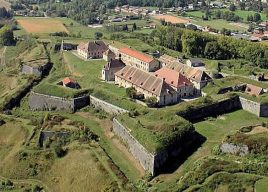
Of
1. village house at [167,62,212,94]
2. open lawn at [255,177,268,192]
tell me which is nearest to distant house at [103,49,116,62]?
village house at [167,62,212,94]

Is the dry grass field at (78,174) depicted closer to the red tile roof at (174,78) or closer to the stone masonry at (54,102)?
the stone masonry at (54,102)

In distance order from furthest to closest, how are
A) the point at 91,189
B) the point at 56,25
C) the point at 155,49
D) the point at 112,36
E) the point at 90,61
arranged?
the point at 56,25, the point at 112,36, the point at 155,49, the point at 90,61, the point at 91,189

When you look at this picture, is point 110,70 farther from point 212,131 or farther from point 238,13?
point 238,13

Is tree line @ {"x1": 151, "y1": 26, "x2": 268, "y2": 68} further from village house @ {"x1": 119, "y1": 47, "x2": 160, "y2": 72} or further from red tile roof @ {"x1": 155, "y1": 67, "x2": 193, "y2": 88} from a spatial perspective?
red tile roof @ {"x1": 155, "y1": 67, "x2": 193, "y2": 88}

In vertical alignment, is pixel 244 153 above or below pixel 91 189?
above

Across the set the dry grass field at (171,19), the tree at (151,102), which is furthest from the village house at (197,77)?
the dry grass field at (171,19)

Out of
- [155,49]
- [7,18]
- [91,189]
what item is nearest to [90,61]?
[155,49]

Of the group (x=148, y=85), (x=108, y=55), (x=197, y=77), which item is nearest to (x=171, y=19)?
(x=108, y=55)

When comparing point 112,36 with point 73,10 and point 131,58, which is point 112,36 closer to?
point 131,58
